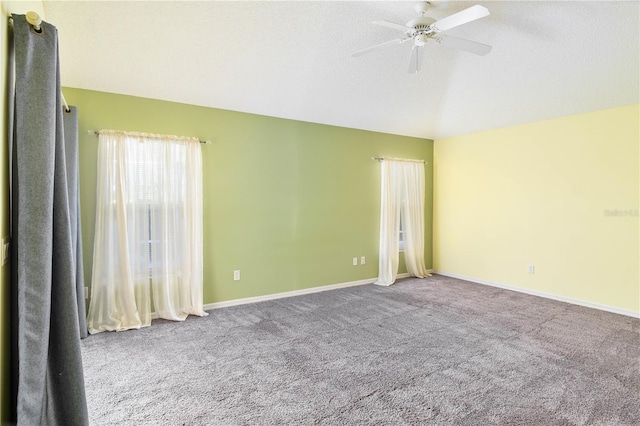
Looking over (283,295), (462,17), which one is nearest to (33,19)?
(462,17)

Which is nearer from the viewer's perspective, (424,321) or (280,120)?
(424,321)

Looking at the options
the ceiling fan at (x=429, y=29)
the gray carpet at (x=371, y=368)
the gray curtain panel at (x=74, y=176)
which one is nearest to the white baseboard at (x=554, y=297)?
the gray carpet at (x=371, y=368)

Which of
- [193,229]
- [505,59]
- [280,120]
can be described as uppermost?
[505,59]

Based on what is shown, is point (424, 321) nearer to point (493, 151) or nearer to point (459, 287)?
point (459, 287)

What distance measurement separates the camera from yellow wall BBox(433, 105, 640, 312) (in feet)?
13.5

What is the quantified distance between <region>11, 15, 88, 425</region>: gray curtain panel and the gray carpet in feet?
2.90

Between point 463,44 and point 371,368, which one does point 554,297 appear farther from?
point 463,44

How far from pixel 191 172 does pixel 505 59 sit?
358 centimetres

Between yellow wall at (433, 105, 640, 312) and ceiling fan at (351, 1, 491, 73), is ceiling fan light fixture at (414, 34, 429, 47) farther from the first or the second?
yellow wall at (433, 105, 640, 312)

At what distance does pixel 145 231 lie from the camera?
3781 millimetres

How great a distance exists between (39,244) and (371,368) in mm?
2280

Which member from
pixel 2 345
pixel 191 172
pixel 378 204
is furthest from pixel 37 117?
pixel 378 204

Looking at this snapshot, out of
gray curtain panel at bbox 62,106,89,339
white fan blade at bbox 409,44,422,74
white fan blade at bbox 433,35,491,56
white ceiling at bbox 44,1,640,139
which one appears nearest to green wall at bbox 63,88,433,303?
white ceiling at bbox 44,1,640,139

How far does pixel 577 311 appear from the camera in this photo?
4.17 meters
